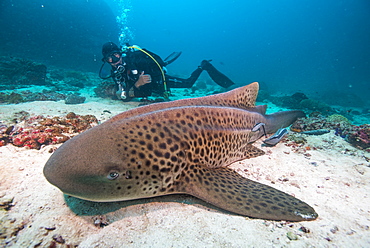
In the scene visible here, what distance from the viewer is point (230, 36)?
17912cm

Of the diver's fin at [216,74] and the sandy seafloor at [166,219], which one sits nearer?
the sandy seafloor at [166,219]

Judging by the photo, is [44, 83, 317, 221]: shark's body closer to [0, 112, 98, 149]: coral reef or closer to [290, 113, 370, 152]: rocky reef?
[0, 112, 98, 149]: coral reef

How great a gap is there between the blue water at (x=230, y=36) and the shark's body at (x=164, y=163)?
14.2 meters

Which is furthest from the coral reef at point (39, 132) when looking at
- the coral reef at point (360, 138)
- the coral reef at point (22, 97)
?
the coral reef at point (360, 138)

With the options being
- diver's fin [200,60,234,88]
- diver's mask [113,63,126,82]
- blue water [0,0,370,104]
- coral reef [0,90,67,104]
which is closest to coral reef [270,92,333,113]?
diver's fin [200,60,234,88]

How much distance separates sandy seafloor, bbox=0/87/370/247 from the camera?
1762 millimetres

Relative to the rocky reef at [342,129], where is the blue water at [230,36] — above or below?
above

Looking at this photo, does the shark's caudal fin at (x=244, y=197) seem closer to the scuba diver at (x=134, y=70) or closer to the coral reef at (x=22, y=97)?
the scuba diver at (x=134, y=70)

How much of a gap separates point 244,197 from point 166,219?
1.14 metres

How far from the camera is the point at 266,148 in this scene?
470 cm

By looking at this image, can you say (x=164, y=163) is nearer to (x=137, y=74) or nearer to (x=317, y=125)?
(x=317, y=125)

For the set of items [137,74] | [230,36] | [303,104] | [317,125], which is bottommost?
[317,125]

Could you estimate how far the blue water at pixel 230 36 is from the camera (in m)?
27.0

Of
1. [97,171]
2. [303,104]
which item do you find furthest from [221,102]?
[303,104]
